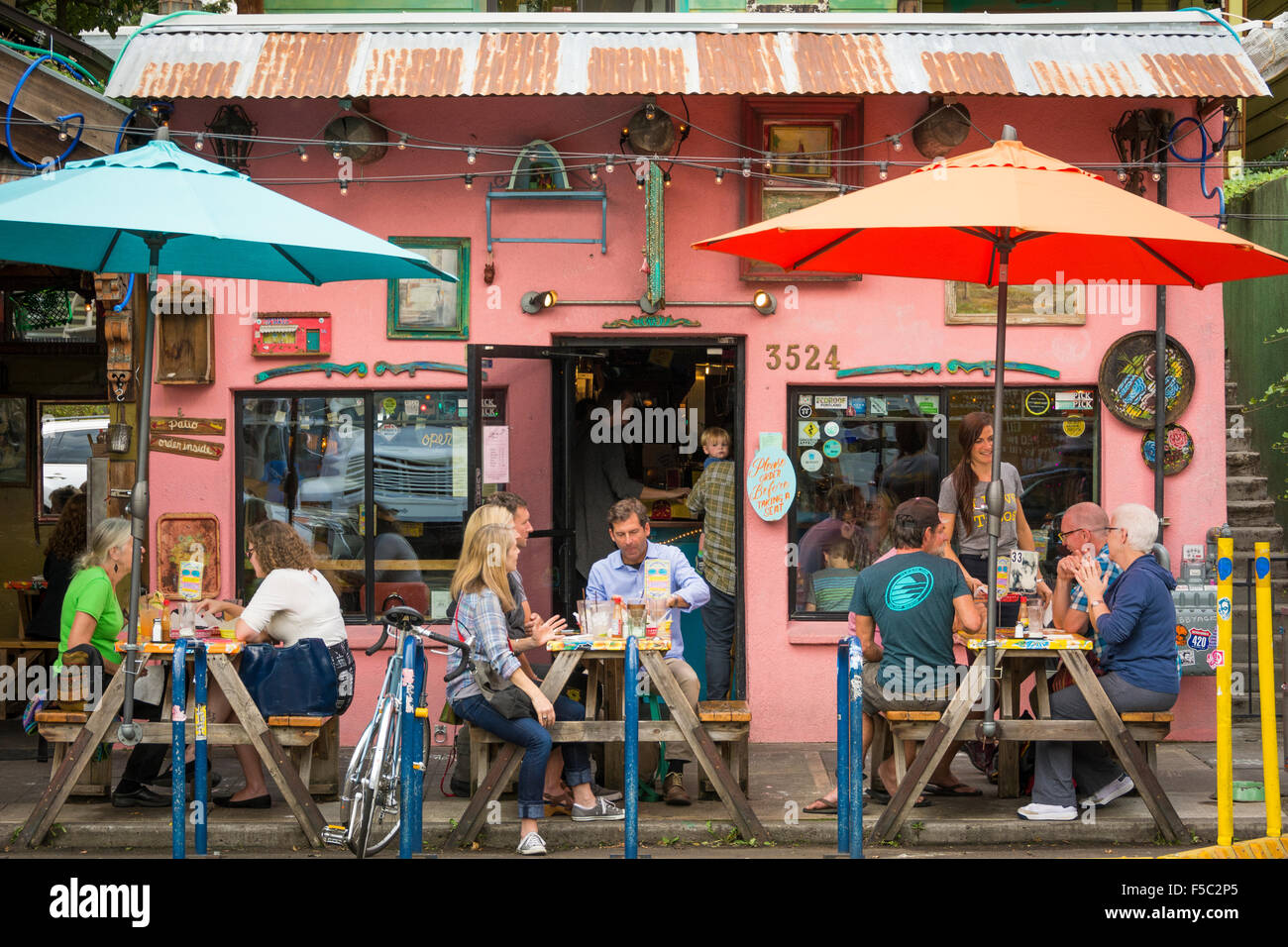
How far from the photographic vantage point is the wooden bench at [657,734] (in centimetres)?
649

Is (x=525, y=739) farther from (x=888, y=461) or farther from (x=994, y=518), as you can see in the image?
(x=888, y=461)

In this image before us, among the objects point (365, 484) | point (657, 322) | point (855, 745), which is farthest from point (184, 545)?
point (855, 745)

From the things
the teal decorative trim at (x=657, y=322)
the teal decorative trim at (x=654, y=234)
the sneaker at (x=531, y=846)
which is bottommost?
the sneaker at (x=531, y=846)

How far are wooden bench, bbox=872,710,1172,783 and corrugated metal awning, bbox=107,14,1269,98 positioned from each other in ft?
12.7

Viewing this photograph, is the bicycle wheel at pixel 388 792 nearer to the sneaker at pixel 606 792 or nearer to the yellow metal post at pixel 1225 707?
the sneaker at pixel 606 792

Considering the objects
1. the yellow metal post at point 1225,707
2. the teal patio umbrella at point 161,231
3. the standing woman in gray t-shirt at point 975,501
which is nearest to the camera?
the teal patio umbrella at point 161,231

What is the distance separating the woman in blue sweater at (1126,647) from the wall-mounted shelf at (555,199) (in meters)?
3.87

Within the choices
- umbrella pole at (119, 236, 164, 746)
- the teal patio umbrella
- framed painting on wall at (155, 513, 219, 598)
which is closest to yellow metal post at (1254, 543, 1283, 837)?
the teal patio umbrella

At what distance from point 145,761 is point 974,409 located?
5.62 m

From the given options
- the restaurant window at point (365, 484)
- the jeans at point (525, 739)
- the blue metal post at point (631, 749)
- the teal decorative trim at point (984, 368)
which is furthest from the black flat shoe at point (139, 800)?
the teal decorative trim at point (984, 368)

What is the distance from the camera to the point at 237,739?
653cm

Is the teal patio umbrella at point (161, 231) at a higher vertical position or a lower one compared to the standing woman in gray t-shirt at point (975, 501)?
higher

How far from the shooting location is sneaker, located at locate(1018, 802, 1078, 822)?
6641mm
